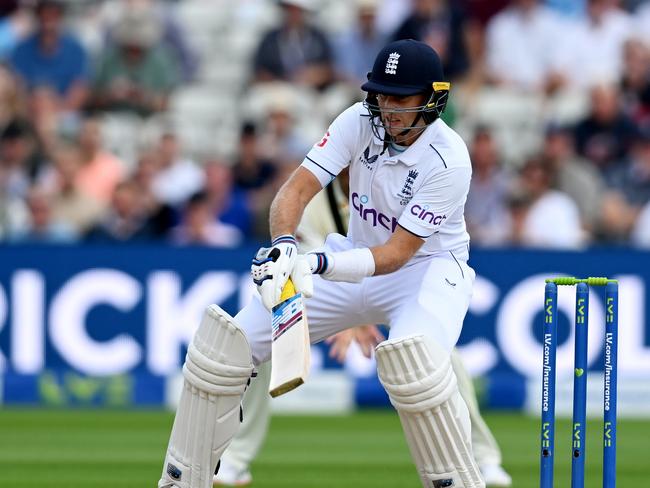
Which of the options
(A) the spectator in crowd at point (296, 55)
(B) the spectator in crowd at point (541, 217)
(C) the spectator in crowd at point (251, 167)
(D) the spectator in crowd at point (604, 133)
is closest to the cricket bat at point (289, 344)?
(B) the spectator in crowd at point (541, 217)


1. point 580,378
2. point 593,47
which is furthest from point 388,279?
point 593,47

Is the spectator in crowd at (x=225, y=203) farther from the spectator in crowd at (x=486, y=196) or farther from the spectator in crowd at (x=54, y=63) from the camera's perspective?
the spectator in crowd at (x=54, y=63)

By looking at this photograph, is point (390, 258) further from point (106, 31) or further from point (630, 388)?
point (106, 31)

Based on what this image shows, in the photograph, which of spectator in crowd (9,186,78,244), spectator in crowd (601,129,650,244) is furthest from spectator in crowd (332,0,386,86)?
spectator in crowd (9,186,78,244)

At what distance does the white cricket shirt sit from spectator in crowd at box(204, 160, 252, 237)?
15.4 ft

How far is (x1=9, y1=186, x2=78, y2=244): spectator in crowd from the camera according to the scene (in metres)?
9.33

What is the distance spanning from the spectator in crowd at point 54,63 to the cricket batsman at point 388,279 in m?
6.36

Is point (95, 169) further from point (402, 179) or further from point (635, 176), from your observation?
point (402, 179)

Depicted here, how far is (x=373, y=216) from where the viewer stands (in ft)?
15.6

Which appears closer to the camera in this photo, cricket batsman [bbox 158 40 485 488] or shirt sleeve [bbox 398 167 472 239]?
cricket batsman [bbox 158 40 485 488]

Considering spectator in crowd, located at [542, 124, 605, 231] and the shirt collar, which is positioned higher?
spectator in crowd, located at [542, 124, 605, 231]

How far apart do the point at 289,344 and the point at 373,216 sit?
0.73 meters

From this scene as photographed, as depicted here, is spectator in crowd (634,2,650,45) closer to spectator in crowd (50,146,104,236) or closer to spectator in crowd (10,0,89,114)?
spectator in crowd (10,0,89,114)

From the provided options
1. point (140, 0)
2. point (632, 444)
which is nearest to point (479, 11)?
point (140, 0)
